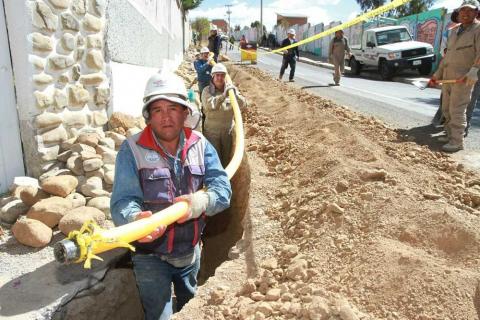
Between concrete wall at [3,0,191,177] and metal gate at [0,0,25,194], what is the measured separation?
0.04m

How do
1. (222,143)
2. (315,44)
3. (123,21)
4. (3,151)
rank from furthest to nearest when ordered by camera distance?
(315,44) < (222,143) < (123,21) < (3,151)

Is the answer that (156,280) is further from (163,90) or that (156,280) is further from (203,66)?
(203,66)

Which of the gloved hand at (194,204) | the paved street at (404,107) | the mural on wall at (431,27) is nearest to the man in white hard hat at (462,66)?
the paved street at (404,107)

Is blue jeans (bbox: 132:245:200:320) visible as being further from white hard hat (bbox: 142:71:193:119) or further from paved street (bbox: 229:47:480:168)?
paved street (bbox: 229:47:480:168)

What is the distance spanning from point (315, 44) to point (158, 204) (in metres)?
35.4

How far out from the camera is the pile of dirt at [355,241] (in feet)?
7.47

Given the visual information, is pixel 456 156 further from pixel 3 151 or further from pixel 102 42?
pixel 3 151

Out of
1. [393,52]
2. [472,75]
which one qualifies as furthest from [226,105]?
[393,52]

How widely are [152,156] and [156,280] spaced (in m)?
0.92

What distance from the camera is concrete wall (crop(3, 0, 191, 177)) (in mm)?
3859

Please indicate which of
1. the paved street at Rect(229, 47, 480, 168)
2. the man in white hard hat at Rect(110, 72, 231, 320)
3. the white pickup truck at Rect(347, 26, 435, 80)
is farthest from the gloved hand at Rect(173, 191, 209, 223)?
the white pickup truck at Rect(347, 26, 435, 80)

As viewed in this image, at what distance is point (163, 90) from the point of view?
2492 mm

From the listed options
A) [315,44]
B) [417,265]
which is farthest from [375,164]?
[315,44]

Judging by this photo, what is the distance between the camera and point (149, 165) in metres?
2.55
